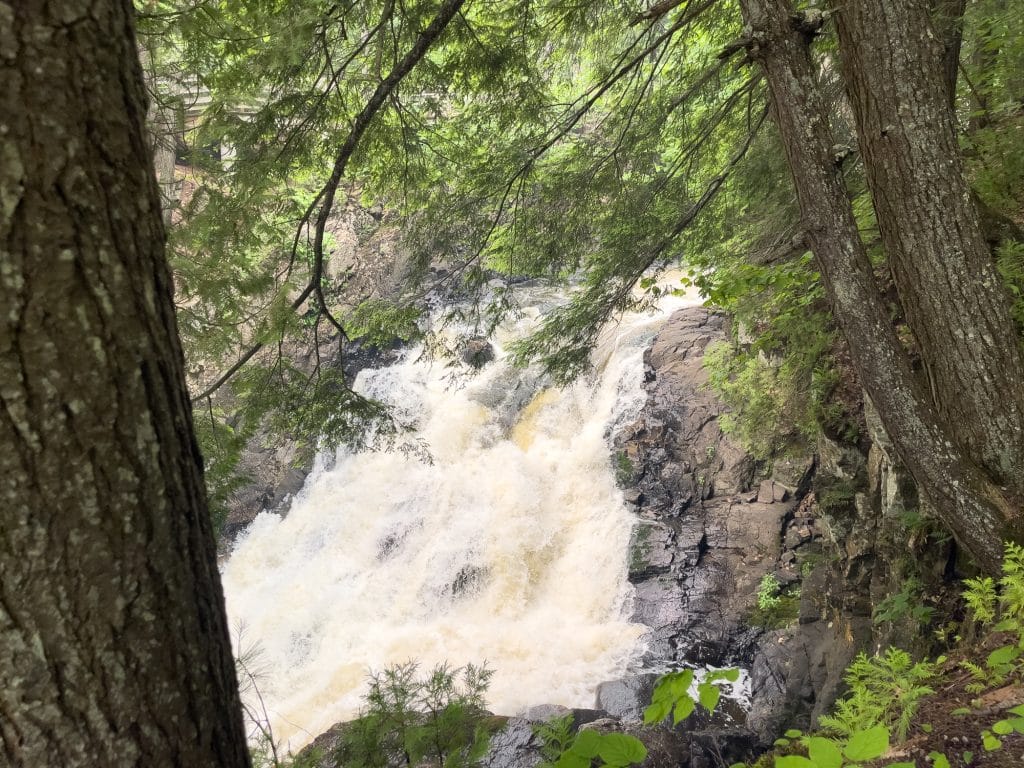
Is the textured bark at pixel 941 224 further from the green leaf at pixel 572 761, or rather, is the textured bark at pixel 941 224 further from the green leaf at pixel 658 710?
the green leaf at pixel 572 761

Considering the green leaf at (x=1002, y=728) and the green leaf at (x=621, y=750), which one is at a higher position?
the green leaf at (x=621, y=750)

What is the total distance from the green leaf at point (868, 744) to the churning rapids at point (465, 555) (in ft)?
20.6

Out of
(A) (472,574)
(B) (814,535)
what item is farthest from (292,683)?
(B) (814,535)

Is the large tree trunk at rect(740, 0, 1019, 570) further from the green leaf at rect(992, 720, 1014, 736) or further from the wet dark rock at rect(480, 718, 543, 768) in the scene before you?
the wet dark rock at rect(480, 718, 543, 768)

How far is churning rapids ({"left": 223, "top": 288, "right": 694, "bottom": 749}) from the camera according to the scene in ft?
25.4

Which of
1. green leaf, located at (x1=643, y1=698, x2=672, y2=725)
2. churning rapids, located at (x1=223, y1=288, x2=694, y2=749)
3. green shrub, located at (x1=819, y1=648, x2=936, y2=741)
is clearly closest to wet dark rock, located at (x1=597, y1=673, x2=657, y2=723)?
churning rapids, located at (x1=223, y1=288, x2=694, y2=749)

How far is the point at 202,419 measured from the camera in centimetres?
394

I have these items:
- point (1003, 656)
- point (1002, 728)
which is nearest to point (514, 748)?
point (1003, 656)

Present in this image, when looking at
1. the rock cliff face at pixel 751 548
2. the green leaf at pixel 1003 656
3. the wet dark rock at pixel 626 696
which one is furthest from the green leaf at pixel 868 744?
the wet dark rock at pixel 626 696

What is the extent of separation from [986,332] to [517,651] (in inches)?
264

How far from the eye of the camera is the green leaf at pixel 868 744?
50.7 inches

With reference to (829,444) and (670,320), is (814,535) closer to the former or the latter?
(829,444)

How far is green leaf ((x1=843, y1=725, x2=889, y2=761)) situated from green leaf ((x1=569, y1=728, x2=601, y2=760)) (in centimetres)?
53

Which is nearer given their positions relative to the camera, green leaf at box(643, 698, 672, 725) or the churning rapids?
green leaf at box(643, 698, 672, 725)
